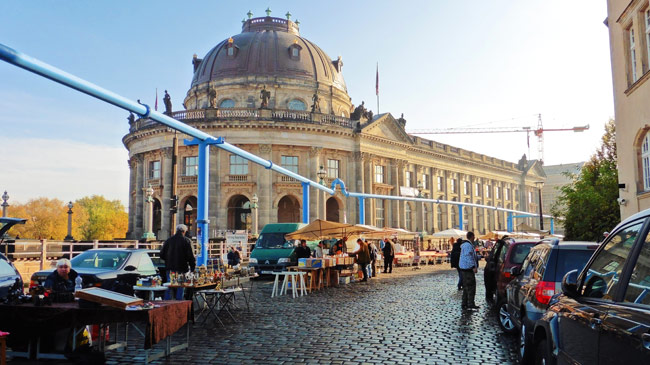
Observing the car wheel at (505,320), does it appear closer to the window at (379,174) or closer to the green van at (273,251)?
the green van at (273,251)

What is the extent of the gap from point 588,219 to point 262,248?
643 inches

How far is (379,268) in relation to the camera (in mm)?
31438

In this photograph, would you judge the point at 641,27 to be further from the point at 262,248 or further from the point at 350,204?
the point at 350,204

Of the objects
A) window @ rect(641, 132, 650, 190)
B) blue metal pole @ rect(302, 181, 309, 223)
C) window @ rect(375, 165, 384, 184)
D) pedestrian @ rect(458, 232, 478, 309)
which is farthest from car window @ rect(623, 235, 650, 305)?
window @ rect(375, 165, 384, 184)

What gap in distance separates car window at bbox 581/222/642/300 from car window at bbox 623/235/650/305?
0.67 feet

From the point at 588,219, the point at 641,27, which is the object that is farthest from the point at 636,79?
the point at 588,219

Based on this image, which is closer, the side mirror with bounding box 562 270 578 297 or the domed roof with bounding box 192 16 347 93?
the side mirror with bounding box 562 270 578 297

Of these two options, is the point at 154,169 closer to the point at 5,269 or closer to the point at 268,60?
the point at 268,60

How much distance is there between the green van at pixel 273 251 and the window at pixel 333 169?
26640 millimetres

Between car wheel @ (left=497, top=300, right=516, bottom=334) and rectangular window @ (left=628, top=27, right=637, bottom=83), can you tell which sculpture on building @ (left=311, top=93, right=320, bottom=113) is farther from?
car wheel @ (left=497, top=300, right=516, bottom=334)

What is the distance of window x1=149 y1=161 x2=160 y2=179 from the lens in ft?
171

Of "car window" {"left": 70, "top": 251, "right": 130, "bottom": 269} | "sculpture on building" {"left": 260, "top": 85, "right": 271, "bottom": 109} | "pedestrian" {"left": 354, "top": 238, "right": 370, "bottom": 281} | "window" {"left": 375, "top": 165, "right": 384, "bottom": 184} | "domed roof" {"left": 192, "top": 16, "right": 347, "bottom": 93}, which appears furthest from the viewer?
"window" {"left": 375, "top": 165, "right": 384, "bottom": 184}

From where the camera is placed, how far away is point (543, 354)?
5090 millimetres

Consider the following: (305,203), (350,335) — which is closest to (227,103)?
(305,203)
